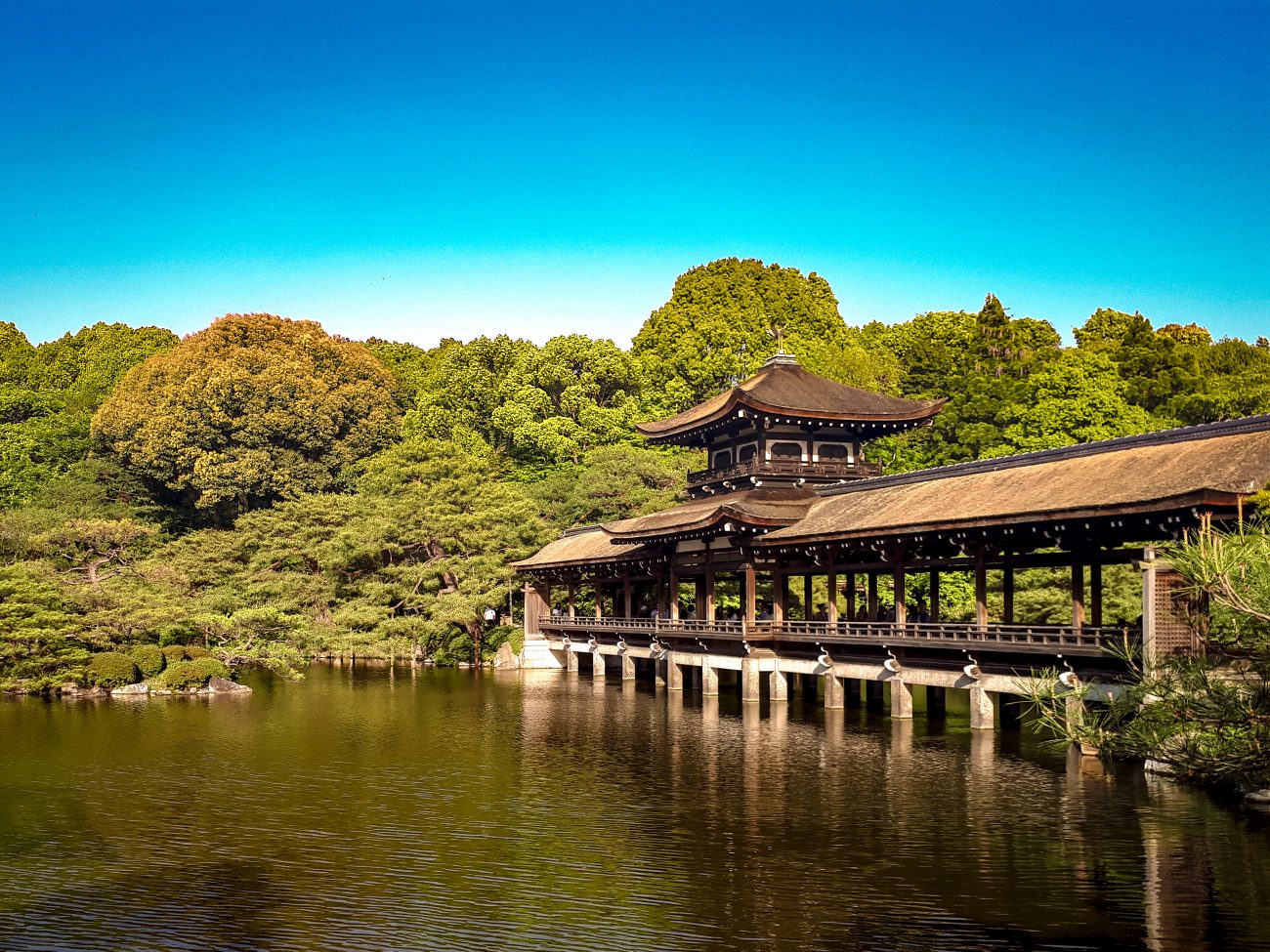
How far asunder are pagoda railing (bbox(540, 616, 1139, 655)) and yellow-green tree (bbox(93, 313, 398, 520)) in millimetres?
Answer: 27123

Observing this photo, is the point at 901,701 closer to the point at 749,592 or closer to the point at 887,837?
the point at 749,592

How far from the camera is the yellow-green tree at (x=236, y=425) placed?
6359 centimetres

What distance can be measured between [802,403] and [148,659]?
2178cm

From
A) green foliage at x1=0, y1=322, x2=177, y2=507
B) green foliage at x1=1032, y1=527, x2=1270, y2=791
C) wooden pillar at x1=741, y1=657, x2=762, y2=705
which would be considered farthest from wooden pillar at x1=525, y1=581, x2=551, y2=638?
green foliage at x1=0, y1=322, x2=177, y2=507

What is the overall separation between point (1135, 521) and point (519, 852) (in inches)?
518

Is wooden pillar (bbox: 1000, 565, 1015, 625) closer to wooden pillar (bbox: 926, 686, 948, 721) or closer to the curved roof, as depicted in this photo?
wooden pillar (bbox: 926, 686, 948, 721)

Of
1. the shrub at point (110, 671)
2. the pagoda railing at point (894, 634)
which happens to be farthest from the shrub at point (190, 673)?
the pagoda railing at point (894, 634)

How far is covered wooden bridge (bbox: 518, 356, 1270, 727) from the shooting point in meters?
22.8

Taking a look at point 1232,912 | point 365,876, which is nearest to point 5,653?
point 365,876

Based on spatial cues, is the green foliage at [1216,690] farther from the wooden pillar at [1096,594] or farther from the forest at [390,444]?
the forest at [390,444]

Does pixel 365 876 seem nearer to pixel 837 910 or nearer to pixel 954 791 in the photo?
pixel 837 910

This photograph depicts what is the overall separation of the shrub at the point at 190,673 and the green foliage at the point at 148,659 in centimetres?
32

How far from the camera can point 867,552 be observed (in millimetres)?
34531

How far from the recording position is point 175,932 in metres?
13.2
